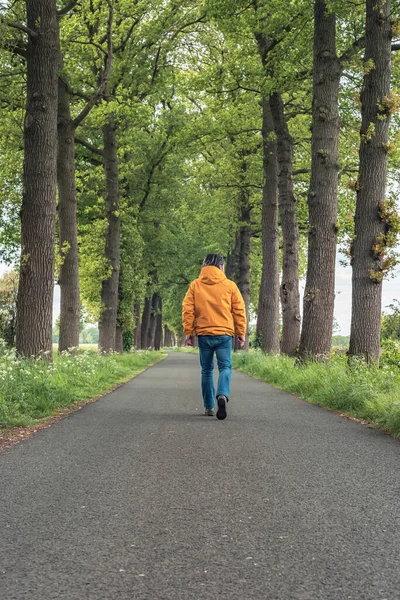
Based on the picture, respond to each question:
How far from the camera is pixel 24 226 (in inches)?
467

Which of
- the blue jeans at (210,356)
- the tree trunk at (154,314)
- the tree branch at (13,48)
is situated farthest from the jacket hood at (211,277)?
the tree trunk at (154,314)

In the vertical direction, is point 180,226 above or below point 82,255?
above

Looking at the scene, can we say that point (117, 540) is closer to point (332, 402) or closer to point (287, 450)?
point (287, 450)

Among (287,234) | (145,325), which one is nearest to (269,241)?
(287,234)

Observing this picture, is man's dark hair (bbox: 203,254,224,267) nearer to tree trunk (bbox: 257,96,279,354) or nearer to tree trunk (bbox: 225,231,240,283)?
tree trunk (bbox: 257,96,279,354)

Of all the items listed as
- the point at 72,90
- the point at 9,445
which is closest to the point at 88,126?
the point at 72,90

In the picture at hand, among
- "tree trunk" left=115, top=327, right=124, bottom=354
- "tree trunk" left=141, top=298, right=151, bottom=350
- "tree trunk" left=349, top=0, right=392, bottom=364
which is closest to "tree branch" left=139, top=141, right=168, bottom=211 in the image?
"tree trunk" left=115, top=327, right=124, bottom=354

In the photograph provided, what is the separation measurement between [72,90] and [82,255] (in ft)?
29.6

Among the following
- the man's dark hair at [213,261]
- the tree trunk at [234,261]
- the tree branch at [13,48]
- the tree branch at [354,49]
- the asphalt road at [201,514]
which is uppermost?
the tree branch at [354,49]

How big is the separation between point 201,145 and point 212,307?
14.0 metres

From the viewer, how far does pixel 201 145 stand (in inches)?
850

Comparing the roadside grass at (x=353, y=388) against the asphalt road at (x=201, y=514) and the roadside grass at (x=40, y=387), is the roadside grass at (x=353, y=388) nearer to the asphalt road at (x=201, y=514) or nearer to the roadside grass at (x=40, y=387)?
the asphalt road at (x=201, y=514)

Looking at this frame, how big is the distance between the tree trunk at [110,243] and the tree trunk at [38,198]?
35.1 feet

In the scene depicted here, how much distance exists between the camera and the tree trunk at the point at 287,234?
18234 millimetres
